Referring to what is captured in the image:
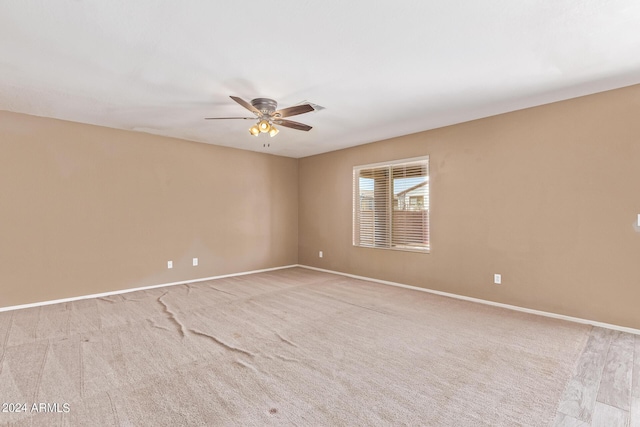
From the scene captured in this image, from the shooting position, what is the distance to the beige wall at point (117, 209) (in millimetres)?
3850

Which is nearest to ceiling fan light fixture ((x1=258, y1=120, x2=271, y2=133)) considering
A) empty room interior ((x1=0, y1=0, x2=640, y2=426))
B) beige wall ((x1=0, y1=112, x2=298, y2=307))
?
empty room interior ((x1=0, y1=0, x2=640, y2=426))

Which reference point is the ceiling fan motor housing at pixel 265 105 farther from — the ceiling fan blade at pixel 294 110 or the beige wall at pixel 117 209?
the beige wall at pixel 117 209

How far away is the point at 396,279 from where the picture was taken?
16.7ft

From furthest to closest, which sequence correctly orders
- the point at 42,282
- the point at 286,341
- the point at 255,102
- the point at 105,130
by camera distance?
the point at 105,130 < the point at 42,282 < the point at 255,102 < the point at 286,341

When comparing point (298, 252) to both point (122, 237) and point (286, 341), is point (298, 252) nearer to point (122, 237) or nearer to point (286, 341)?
point (122, 237)

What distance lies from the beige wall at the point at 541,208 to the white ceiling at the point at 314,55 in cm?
35

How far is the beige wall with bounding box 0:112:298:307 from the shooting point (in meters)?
3.85

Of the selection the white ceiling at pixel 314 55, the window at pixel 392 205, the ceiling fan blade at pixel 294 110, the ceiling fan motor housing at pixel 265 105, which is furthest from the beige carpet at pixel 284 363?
the white ceiling at pixel 314 55

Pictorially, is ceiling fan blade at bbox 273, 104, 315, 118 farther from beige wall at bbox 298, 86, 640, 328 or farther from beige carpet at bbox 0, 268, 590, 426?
beige wall at bbox 298, 86, 640, 328

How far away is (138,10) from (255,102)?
1.48 meters

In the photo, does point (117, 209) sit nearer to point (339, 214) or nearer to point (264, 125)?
point (264, 125)

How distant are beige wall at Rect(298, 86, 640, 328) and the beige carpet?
485mm

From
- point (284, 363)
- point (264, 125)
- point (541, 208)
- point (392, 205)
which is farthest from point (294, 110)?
point (541, 208)

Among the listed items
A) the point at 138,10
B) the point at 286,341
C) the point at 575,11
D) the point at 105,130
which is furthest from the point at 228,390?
the point at 105,130
